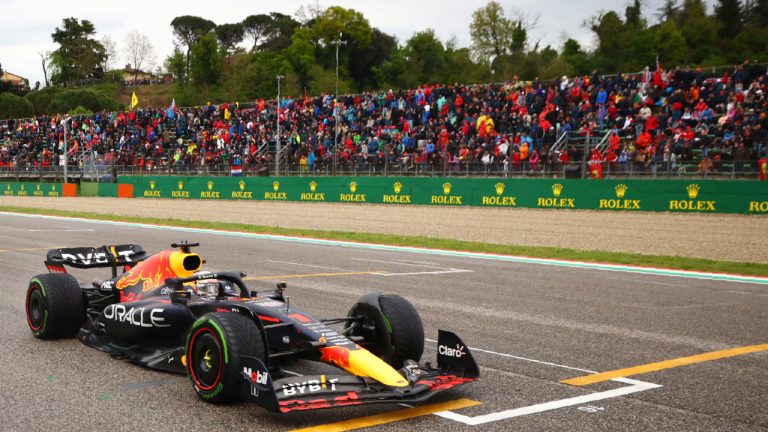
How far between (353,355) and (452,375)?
77 centimetres

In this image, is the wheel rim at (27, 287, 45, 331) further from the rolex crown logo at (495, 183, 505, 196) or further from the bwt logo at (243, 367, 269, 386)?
the rolex crown logo at (495, 183, 505, 196)

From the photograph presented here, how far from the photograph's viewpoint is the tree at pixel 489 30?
89.9m

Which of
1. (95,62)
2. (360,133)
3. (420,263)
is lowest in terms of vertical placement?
(420,263)

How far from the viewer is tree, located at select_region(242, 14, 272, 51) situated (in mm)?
154875

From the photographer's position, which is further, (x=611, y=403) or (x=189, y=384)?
(x=189, y=384)

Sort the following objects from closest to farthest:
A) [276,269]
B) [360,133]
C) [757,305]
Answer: [757,305] → [276,269] → [360,133]

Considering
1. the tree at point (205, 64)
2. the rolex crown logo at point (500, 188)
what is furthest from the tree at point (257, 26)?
the rolex crown logo at point (500, 188)

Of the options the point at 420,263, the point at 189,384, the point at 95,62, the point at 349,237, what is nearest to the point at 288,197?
the point at 349,237

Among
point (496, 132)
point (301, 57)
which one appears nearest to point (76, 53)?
point (301, 57)

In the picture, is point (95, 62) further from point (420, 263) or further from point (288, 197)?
point (420, 263)

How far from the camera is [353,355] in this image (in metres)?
5.76

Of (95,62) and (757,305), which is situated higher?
(95,62)

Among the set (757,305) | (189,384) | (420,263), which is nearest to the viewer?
(189,384)

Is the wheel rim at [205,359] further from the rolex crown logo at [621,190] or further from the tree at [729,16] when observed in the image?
the tree at [729,16]
